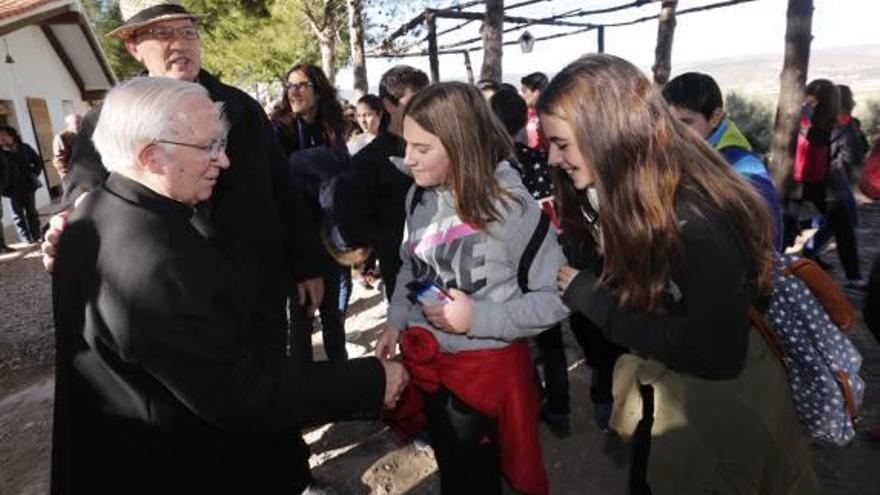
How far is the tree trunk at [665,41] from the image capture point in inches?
408

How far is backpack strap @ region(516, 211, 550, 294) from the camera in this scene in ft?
6.28

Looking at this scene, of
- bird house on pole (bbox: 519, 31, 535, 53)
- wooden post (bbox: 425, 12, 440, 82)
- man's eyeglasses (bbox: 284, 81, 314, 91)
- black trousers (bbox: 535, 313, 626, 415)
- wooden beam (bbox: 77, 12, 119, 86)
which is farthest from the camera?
wooden beam (bbox: 77, 12, 119, 86)

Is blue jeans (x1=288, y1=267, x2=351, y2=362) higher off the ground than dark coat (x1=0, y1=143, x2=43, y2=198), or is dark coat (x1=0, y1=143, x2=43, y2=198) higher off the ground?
dark coat (x1=0, y1=143, x2=43, y2=198)

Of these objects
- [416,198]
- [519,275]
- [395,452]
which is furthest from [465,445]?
[395,452]

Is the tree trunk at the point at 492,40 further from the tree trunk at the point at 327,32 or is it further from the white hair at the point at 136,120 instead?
the white hair at the point at 136,120

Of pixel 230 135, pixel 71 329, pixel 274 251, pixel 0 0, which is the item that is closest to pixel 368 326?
pixel 274 251

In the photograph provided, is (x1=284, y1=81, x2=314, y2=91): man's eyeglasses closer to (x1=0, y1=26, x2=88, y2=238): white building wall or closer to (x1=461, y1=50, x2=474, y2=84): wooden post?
(x1=0, y1=26, x2=88, y2=238): white building wall

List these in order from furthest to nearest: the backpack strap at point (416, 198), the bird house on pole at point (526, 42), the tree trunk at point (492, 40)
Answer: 1. the bird house on pole at point (526, 42)
2. the tree trunk at point (492, 40)
3. the backpack strap at point (416, 198)

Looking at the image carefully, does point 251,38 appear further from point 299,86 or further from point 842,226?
point 842,226

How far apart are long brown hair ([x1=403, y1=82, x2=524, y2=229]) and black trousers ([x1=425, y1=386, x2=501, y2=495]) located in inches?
25.0

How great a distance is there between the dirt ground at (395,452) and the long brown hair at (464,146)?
1.59 metres

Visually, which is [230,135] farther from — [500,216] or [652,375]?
[652,375]

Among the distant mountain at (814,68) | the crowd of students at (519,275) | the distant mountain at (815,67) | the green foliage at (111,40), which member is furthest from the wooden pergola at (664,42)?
the distant mountain at (815,67)

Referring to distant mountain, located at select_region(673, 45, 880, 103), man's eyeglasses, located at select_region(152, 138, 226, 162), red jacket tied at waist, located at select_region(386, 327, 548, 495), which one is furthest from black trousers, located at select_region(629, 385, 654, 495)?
distant mountain, located at select_region(673, 45, 880, 103)
